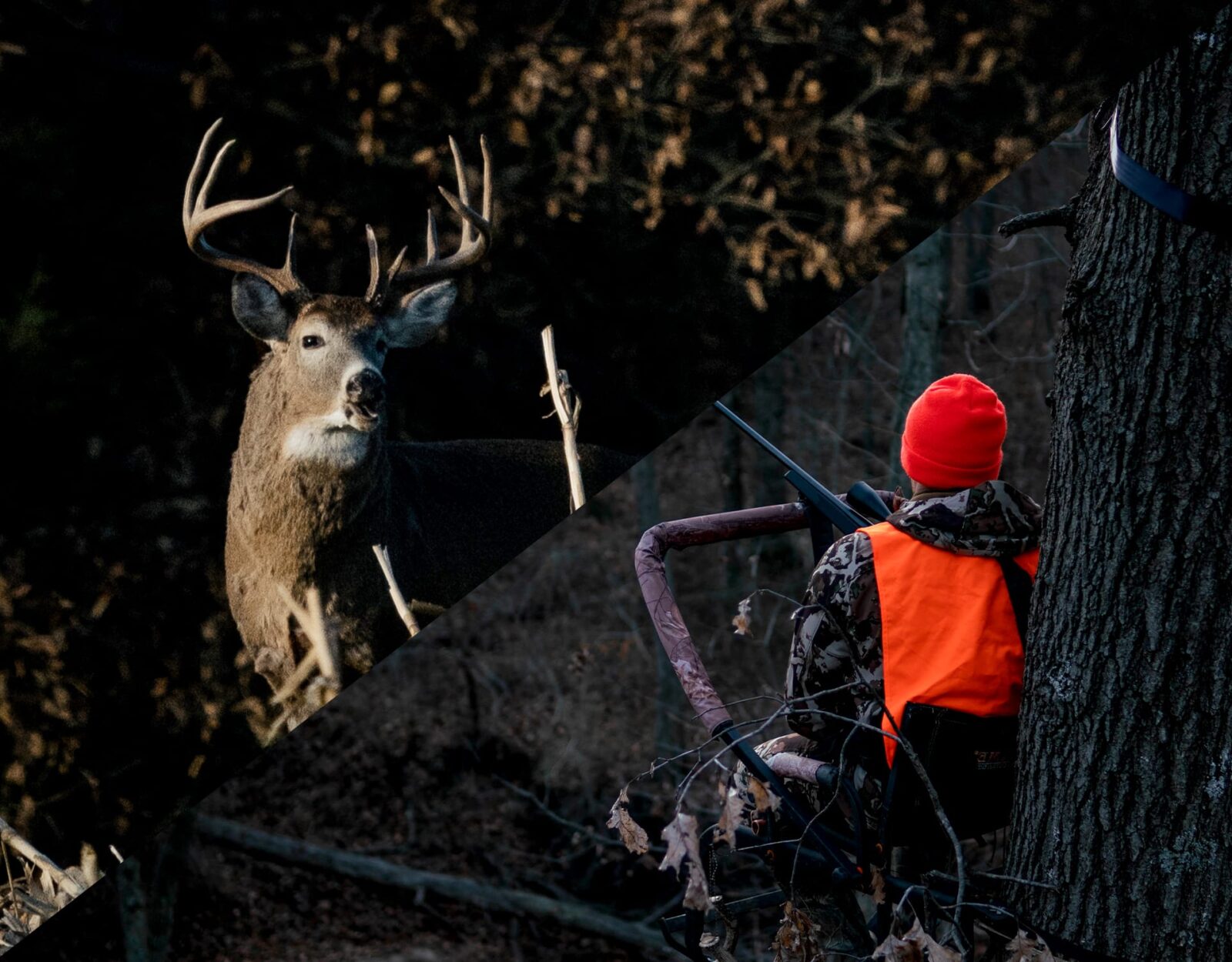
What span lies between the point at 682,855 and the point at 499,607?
1052 centimetres

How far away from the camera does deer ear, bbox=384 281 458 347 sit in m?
3.62

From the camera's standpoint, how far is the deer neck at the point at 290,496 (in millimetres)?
3607

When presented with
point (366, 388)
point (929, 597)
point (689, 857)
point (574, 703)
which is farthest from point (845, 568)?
point (574, 703)

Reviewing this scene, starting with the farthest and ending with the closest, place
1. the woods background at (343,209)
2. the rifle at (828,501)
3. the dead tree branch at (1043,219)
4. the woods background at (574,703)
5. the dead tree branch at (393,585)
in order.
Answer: the woods background at (574,703), the dead tree branch at (393,585), the woods background at (343,209), the rifle at (828,501), the dead tree branch at (1043,219)

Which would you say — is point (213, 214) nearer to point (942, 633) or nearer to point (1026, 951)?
point (942, 633)

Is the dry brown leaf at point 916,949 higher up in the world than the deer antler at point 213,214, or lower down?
lower down

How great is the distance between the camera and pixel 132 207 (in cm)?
333

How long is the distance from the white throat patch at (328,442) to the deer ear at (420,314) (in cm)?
29

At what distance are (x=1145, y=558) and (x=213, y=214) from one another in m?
2.43

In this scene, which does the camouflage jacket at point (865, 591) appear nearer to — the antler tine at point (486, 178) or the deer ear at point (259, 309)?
the antler tine at point (486, 178)

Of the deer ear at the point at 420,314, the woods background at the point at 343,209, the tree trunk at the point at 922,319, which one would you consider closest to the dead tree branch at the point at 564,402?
the woods background at the point at 343,209

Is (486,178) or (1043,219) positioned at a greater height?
(486,178)

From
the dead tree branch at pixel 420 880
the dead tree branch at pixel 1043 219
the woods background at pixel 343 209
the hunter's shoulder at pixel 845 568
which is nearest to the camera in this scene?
the dead tree branch at pixel 1043 219

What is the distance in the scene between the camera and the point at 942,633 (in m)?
2.44
